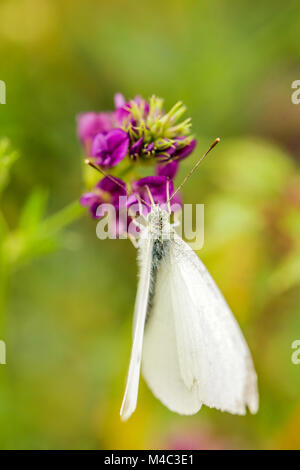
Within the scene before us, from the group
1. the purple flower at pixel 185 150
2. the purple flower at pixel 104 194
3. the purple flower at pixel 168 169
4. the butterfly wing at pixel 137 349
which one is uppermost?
the purple flower at pixel 185 150

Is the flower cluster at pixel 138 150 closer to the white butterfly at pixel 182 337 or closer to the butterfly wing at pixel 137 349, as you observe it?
the white butterfly at pixel 182 337

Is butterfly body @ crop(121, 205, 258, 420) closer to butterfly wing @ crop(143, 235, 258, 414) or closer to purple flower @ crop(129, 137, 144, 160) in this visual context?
butterfly wing @ crop(143, 235, 258, 414)

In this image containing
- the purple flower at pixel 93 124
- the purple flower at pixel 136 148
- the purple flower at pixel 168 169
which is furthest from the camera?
the purple flower at pixel 93 124

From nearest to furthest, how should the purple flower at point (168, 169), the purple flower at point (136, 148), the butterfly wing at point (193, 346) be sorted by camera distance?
the butterfly wing at point (193, 346)
the purple flower at point (136, 148)
the purple flower at point (168, 169)

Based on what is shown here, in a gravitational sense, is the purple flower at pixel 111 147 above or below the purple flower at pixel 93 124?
below

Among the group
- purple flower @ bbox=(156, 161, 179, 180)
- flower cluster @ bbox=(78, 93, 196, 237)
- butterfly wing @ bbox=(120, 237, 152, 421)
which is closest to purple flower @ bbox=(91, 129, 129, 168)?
flower cluster @ bbox=(78, 93, 196, 237)

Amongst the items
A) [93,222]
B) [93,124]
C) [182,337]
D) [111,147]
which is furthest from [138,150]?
[93,222]

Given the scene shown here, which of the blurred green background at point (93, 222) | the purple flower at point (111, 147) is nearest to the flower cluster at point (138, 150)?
the purple flower at point (111, 147)

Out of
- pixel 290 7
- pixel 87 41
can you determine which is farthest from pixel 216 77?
pixel 87 41
